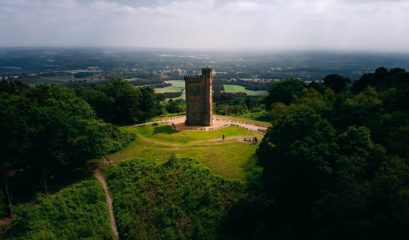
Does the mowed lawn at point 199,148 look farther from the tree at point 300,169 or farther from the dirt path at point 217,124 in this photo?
the tree at point 300,169

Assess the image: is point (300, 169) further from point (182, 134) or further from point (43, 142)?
point (43, 142)

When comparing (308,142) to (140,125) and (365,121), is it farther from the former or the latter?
(140,125)

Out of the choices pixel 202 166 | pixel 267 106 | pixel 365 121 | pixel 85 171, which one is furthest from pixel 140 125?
pixel 365 121

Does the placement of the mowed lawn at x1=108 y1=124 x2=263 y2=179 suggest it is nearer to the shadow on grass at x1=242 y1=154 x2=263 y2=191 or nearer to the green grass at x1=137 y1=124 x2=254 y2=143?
the green grass at x1=137 y1=124 x2=254 y2=143

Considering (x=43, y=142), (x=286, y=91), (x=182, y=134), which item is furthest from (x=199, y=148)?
(x=286, y=91)

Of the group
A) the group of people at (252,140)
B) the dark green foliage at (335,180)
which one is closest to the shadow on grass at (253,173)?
the dark green foliage at (335,180)
